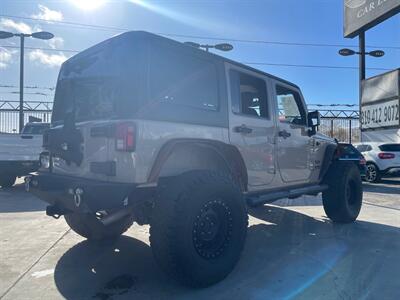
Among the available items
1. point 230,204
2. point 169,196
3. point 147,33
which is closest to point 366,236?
point 230,204

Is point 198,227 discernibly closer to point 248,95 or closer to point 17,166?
point 248,95

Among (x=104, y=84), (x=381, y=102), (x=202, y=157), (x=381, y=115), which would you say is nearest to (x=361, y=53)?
(x=381, y=102)

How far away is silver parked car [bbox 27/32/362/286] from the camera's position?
11.4ft

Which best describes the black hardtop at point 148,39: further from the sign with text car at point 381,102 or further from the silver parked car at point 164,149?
the sign with text car at point 381,102

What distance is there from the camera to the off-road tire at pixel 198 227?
11.3 ft

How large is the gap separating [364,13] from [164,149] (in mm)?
18544

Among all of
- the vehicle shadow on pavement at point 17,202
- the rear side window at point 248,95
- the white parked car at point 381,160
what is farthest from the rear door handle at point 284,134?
the white parked car at point 381,160

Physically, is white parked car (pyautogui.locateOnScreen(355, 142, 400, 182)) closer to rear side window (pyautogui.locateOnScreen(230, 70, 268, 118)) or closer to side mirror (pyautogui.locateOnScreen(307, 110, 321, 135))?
side mirror (pyautogui.locateOnScreen(307, 110, 321, 135))

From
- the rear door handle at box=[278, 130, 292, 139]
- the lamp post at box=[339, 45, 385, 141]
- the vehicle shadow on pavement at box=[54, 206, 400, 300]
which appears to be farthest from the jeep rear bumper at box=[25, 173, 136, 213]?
the lamp post at box=[339, 45, 385, 141]

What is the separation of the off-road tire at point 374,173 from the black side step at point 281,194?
29.2 feet

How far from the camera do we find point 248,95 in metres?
4.93

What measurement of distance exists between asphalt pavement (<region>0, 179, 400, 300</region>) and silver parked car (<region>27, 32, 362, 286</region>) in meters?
0.38

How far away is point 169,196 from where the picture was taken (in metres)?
3.51

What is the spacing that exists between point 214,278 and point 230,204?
2.31 ft
